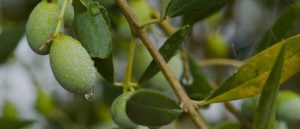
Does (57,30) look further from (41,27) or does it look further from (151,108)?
(151,108)

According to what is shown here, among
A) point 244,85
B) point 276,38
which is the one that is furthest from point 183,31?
point 276,38

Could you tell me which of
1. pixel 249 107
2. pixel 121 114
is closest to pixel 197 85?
pixel 249 107

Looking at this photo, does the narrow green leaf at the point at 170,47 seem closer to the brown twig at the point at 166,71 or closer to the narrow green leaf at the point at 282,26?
the brown twig at the point at 166,71

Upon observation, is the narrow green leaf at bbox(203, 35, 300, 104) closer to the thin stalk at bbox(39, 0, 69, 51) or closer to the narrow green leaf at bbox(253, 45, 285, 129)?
the narrow green leaf at bbox(253, 45, 285, 129)

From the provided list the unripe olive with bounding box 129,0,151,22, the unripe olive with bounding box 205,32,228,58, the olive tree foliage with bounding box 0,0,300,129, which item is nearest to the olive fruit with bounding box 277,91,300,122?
the olive tree foliage with bounding box 0,0,300,129

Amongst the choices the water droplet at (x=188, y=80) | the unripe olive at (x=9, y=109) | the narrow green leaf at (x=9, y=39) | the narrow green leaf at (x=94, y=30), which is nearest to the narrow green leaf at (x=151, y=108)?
the narrow green leaf at (x=94, y=30)
